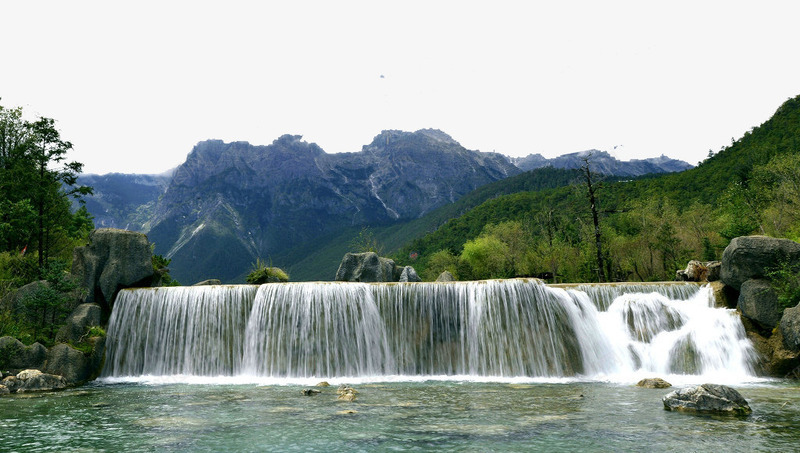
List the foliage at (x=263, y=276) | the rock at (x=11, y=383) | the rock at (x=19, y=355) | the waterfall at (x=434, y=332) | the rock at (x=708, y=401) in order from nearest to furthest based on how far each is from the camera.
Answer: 1. the rock at (x=708, y=401)
2. the rock at (x=11, y=383)
3. the rock at (x=19, y=355)
4. the waterfall at (x=434, y=332)
5. the foliage at (x=263, y=276)

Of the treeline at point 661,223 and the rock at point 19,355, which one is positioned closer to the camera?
the rock at point 19,355

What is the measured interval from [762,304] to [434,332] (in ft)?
42.6

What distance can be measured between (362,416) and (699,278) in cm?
2064

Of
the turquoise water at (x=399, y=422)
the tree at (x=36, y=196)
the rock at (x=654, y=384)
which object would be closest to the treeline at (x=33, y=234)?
the tree at (x=36, y=196)

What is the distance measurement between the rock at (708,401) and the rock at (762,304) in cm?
996

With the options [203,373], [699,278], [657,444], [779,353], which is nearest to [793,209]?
[699,278]

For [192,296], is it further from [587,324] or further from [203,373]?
[587,324]

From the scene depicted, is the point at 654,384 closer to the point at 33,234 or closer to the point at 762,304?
the point at 762,304

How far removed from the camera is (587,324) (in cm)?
2089

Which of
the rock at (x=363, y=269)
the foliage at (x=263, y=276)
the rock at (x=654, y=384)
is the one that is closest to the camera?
the rock at (x=654, y=384)

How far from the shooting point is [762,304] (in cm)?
1961

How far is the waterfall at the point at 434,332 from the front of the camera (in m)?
19.9

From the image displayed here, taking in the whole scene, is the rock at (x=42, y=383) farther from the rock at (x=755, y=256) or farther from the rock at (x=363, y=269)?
the rock at (x=755, y=256)

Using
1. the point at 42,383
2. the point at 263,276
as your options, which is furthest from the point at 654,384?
the point at 263,276
